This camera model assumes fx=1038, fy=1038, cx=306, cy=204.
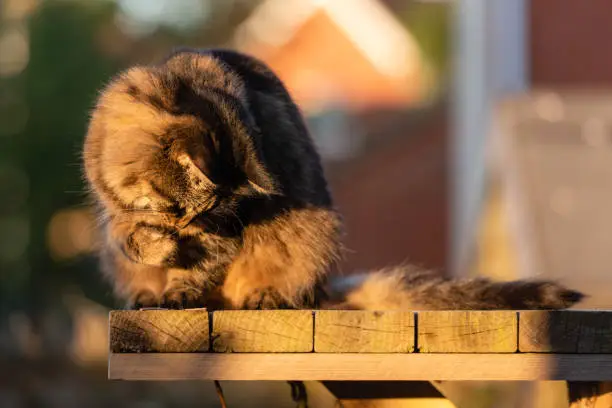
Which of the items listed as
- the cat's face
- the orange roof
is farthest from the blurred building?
the cat's face

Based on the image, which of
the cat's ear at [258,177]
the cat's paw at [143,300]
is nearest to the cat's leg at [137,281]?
the cat's paw at [143,300]

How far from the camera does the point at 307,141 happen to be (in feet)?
11.7

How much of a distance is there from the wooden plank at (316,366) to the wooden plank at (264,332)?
A: 0.02 metres

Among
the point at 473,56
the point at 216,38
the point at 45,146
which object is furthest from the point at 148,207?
the point at 216,38

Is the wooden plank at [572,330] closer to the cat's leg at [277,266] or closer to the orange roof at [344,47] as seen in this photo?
the cat's leg at [277,266]

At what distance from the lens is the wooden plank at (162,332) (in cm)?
250

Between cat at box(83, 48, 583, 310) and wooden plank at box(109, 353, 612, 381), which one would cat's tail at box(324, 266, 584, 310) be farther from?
wooden plank at box(109, 353, 612, 381)

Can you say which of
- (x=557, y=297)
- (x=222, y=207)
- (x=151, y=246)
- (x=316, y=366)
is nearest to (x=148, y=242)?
(x=151, y=246)

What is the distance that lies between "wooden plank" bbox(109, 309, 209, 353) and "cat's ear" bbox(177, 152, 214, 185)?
441 mm

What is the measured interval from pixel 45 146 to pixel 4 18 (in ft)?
5.81

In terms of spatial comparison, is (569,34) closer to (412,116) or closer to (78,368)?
(78,368)

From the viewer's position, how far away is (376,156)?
17422 millimetres

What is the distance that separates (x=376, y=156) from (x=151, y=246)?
14586 millimetres

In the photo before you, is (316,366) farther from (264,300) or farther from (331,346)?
(264,300)
